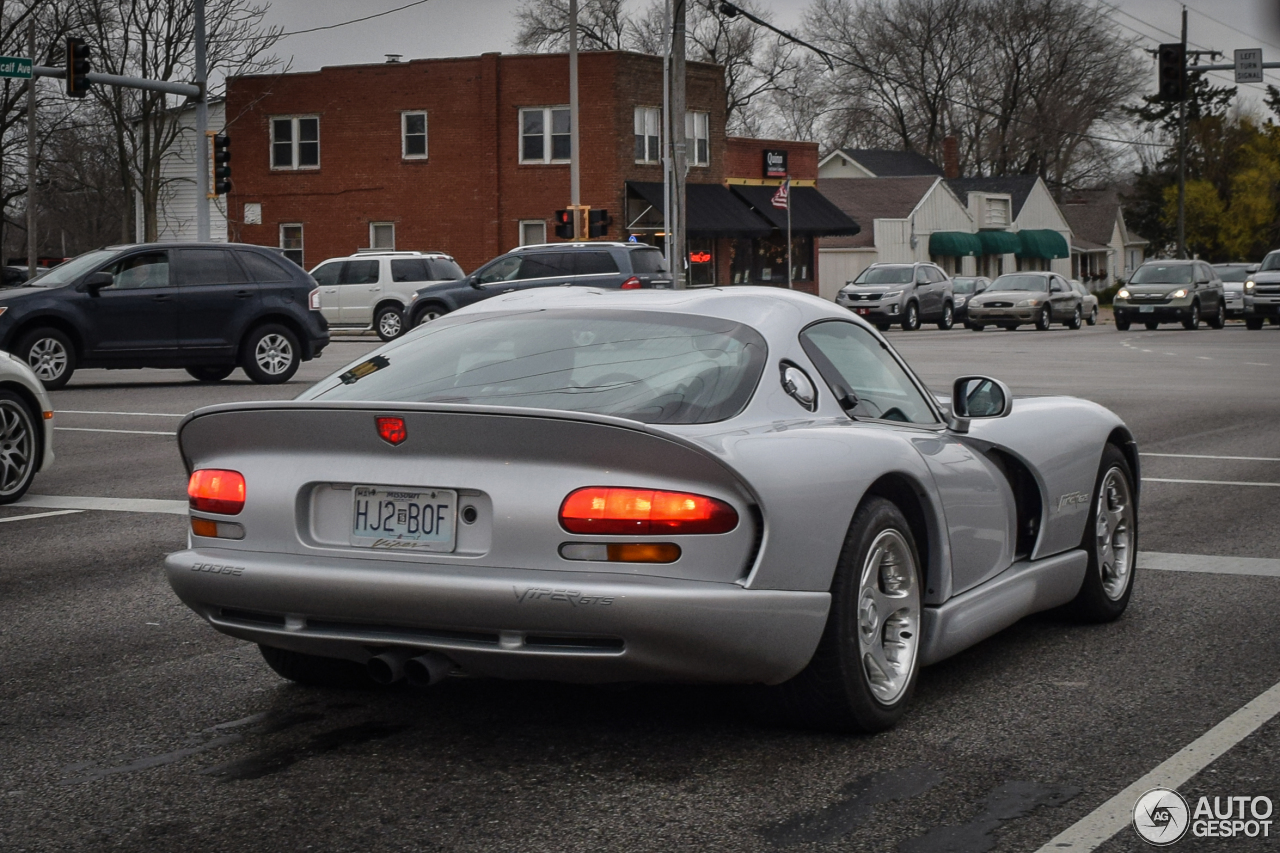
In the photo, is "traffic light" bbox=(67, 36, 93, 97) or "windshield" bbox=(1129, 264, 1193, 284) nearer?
"traffic light" bbox=(67, 36, 93, 97)

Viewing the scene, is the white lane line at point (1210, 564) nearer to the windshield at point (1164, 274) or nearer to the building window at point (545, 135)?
the windshield at point (1164, 274)

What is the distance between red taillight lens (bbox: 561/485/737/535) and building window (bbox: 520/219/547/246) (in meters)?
45.5

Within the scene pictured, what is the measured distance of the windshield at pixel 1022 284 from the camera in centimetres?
4506

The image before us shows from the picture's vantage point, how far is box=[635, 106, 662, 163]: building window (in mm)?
49531

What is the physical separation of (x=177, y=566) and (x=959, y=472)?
2447mm

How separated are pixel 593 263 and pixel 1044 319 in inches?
687

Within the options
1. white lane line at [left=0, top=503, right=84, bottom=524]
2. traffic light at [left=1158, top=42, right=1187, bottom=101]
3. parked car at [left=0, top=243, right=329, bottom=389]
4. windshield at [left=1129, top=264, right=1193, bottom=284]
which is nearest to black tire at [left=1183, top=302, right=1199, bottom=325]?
windshield at [left=1129, top=264, right=1193, bottom=284]

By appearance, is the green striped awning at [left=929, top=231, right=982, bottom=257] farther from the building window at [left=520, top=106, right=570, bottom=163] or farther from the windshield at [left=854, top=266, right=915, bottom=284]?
the building window at [left=520, top=106, right=570, bottom=163]

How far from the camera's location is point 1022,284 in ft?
149

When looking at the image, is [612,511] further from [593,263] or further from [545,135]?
[545,135]

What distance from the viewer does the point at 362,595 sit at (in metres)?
4.50

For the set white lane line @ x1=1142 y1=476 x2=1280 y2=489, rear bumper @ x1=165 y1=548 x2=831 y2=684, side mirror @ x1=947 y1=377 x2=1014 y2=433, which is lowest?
white lane line @ x1=1142 y1=476 x2=1280 y2=489

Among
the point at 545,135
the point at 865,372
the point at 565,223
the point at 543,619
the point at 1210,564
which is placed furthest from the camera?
the point at 545,135

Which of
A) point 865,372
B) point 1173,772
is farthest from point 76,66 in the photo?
point 1173,772
